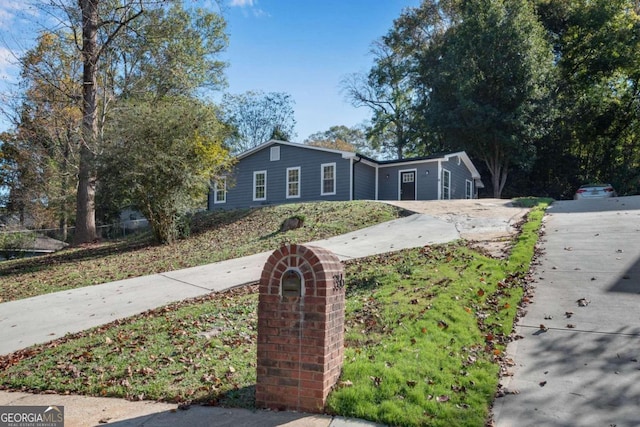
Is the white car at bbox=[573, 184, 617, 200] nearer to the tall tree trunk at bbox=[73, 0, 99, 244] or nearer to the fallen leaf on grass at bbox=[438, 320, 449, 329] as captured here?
the fallen leaf on grass at bbox=[438, 320, 449, 329]

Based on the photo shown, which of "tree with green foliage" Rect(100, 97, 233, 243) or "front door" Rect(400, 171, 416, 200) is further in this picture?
"front door" Rect(400, 171, 416, 200)

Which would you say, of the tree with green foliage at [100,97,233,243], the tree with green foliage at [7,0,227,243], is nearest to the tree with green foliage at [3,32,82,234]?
the tree with green foliage at [7,0,227,243]

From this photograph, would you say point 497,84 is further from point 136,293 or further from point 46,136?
point 46,136

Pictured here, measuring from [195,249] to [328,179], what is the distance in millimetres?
10185

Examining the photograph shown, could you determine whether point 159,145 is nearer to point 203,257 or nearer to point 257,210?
point 203,257

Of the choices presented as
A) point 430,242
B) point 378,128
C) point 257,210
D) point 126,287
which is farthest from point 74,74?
point 378,128

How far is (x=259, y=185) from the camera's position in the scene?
24.1 meters

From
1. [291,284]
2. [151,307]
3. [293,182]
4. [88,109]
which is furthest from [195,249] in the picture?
[293,182]

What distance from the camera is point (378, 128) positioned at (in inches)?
1487

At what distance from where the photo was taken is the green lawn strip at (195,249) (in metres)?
10.3

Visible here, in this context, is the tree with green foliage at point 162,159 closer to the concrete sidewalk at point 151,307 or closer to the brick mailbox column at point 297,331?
the concrete sidewalk at point 151,307

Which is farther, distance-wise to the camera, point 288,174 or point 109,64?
point 288,174

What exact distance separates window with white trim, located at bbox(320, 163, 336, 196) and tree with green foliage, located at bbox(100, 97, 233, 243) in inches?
299

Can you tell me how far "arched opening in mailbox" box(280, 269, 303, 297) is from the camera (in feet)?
12.4
